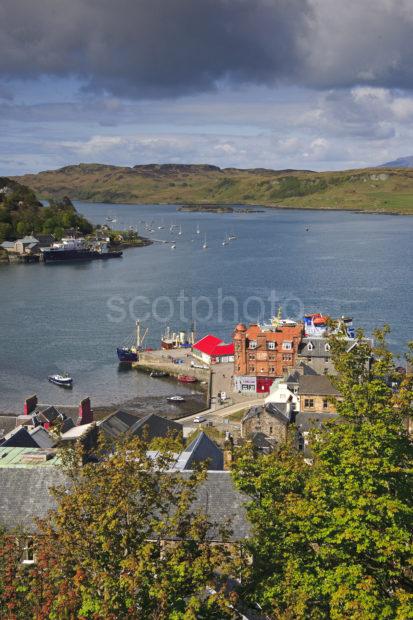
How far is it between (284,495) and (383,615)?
13.1 feet

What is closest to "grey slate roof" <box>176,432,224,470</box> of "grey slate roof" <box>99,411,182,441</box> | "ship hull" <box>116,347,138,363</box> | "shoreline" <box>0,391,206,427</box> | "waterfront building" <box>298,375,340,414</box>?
"grey slate roof" <box>99,411,182,441</box>

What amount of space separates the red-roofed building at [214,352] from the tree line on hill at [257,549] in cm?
5110

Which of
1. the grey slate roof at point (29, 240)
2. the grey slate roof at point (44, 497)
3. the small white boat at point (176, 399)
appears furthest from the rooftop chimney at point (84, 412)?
the grey slate roof at point (29, 240)

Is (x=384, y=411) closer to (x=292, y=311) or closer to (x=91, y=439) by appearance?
(x=91, y=439)

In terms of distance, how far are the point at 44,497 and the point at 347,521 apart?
11027mm

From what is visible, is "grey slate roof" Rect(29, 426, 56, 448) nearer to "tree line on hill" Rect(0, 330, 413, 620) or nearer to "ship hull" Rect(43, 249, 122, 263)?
"tree line on hill" Rect(0, 330, 413, 620)

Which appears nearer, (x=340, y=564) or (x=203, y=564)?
(x=203, y=564)

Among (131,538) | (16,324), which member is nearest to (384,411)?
(131,538)

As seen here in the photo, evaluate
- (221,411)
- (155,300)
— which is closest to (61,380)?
(221,411)

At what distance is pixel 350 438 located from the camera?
1546 cm

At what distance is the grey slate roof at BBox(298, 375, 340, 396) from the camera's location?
4569 centimetres

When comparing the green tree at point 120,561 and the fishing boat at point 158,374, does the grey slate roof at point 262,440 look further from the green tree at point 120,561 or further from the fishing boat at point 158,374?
the fishing boat at point 158,374

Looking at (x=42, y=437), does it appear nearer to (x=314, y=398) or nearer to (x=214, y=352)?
(x=314, y=398)

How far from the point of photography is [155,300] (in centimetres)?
10719
